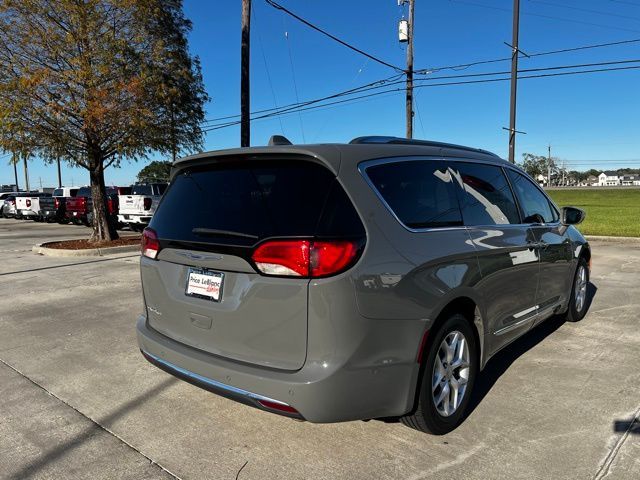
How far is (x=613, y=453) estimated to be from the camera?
9.88 ft

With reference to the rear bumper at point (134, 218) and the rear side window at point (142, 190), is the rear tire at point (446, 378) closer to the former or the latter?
the rear bumper at point (134, 218)

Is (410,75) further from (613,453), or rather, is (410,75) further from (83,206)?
(613,453)

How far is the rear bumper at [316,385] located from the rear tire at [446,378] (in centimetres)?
18

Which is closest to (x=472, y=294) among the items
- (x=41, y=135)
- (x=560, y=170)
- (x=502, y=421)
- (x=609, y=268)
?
(x=502, y=421)

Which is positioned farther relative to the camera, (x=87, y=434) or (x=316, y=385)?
(x=87, y=434)

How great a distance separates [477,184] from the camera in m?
3.89

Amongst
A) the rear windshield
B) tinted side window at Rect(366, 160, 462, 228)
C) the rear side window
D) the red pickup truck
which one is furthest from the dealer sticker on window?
the red pickup truck

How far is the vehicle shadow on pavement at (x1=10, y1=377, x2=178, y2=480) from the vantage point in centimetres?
290

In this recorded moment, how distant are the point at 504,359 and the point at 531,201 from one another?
4.84 feet

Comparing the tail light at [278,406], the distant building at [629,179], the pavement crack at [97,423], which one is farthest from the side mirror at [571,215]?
the distant building at [629,179]

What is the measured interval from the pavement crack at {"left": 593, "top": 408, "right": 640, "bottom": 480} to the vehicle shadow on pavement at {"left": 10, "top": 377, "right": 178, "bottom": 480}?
293 cm

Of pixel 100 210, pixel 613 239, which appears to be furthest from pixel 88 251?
pixel 613 239

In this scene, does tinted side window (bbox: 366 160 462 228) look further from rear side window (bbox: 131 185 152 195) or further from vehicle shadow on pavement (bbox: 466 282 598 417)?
rear side window (bbox: 131 185 152 195)

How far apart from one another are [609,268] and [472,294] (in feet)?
25.3
